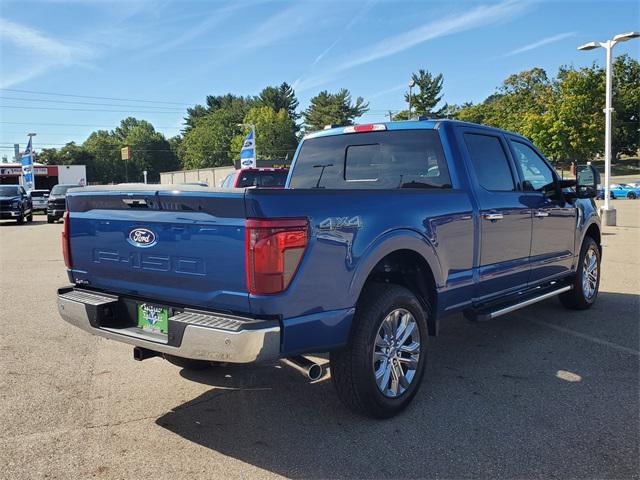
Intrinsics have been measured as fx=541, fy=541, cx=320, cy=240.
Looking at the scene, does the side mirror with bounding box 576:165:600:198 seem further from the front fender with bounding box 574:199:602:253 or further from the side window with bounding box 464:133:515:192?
the side window with bounding box 464:133:515:192

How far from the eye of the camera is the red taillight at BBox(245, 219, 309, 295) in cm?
284

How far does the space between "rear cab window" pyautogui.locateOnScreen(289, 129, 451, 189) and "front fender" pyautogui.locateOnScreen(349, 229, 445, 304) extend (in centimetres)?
79

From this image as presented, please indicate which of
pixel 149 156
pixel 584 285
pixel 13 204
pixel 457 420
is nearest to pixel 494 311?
pixel 457 420

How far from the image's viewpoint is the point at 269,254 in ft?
9.36

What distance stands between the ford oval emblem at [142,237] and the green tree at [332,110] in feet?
269

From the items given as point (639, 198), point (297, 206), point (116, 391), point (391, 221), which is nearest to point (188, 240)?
point (297, 206)

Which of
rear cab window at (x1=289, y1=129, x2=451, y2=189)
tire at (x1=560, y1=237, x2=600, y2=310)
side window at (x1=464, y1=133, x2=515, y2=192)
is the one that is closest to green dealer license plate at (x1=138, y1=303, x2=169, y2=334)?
rear cab window at (x1=289, y1=129, x2=451, y2=189)

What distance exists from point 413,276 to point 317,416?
4.06ft

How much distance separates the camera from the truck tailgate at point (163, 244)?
2941 mm

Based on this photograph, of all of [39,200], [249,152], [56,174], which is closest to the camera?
[249,152]

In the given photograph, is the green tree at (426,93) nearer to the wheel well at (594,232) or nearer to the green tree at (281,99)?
the green tree at (281,99)

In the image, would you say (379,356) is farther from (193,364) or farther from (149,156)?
(149,156)

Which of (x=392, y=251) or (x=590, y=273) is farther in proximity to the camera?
(x=590, y=273)

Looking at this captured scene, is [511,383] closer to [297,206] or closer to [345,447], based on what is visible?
[345,447]
